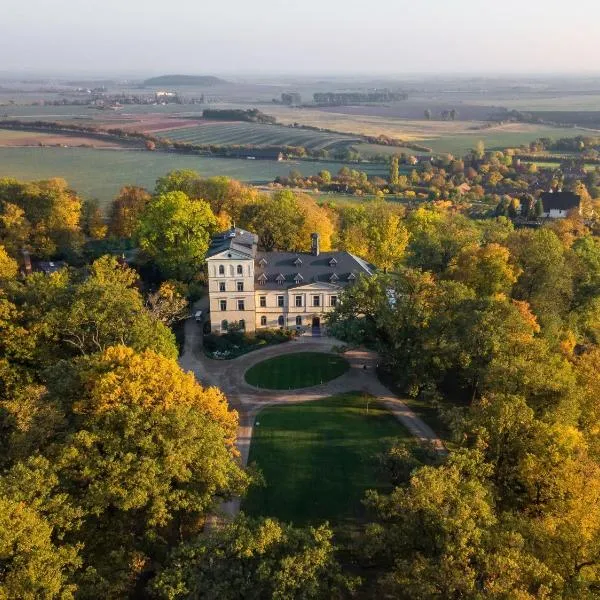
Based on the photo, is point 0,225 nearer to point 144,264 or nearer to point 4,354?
point 144,264

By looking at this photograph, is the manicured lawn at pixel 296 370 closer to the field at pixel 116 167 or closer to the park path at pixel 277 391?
the park path at pixel 277 391

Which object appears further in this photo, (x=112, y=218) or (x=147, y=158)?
(x=147, y=158)

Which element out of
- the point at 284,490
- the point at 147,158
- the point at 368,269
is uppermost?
the point at 147,158

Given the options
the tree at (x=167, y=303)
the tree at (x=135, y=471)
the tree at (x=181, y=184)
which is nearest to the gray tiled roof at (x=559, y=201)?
the tree at (x=181, y=184)

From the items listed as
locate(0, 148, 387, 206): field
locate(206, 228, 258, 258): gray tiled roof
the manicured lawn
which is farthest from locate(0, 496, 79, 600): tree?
locate(0, 148, 387, 206): field

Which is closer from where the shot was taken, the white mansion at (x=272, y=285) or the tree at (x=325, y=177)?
the white mansion at (x=272, y=285)

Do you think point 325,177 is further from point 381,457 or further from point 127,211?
point 381,457

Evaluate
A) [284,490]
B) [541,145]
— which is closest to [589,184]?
[541,145]

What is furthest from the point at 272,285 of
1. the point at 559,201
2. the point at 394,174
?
the point at 394,174
